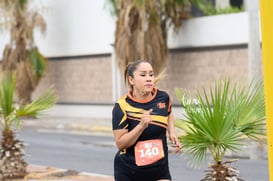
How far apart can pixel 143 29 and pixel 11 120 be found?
45.2ft

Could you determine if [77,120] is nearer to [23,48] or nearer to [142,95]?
[23,48]

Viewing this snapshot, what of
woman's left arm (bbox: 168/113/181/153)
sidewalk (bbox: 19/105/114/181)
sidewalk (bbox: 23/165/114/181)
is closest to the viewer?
woman's left arm (bbox: 168/113/181/153)

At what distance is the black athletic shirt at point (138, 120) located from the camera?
6.12m

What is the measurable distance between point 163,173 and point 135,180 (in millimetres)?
238

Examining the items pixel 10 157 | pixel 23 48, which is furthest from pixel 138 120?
pixel 23 48

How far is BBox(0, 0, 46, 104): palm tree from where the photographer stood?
98.2 ft

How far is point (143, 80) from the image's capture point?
20.1 ft

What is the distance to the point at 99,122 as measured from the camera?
2828 centimetres

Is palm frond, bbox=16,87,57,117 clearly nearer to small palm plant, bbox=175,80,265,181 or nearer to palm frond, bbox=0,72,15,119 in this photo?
palm frond, bbox=0,72,15,119

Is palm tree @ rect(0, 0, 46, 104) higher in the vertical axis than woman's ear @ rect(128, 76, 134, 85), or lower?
higher

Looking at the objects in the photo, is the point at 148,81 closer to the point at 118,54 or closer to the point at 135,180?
the point at 135,180

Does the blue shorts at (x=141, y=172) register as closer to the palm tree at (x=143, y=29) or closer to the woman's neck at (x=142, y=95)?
the woman's neck at (x=142, y=95)

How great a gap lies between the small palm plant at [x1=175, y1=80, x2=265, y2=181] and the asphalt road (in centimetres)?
555

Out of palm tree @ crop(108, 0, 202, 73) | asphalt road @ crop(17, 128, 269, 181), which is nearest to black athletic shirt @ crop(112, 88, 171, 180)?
asphalt road @ crop(17, 128, 269, 181)
